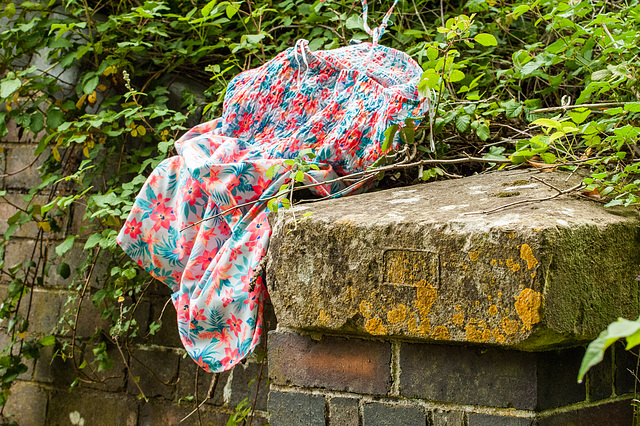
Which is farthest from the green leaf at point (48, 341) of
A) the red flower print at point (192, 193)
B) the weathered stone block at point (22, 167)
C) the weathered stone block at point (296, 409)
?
the weathered stone block at point (296, 409)

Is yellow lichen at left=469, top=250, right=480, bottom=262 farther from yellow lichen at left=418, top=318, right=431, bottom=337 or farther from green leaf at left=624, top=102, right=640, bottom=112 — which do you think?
green leaf at left=624, top=102, right=640, bottom=112

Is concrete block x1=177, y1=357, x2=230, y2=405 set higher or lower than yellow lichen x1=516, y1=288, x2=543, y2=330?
lower

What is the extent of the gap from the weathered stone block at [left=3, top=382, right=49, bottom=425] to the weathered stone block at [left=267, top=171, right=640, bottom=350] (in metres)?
1.83

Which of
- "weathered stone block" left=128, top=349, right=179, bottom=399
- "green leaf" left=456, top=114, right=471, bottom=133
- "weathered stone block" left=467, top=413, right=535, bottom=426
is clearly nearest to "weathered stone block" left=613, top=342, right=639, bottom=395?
"weathered stone block" left=467, top=413, right=535, bottom=426

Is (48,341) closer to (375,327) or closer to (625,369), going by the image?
Answer: (375,327)

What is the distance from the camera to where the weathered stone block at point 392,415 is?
1.00 meters

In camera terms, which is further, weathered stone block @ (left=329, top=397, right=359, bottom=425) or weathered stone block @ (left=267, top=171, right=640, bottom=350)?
weathered stone block @ (left=329, top=397, right=359, bottom=425)

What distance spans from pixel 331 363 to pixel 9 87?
1.79 metres

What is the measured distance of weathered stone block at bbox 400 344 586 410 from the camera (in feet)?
3.03

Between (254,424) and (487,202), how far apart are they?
1.32 meters

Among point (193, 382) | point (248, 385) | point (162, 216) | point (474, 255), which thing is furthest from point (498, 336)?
point (193, 382)

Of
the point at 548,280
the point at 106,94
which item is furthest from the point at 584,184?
the point at 106,94

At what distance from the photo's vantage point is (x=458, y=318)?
2.97 ft

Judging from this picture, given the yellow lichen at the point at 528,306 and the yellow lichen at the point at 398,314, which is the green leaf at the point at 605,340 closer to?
the yellow lichen at the point at 528,306
